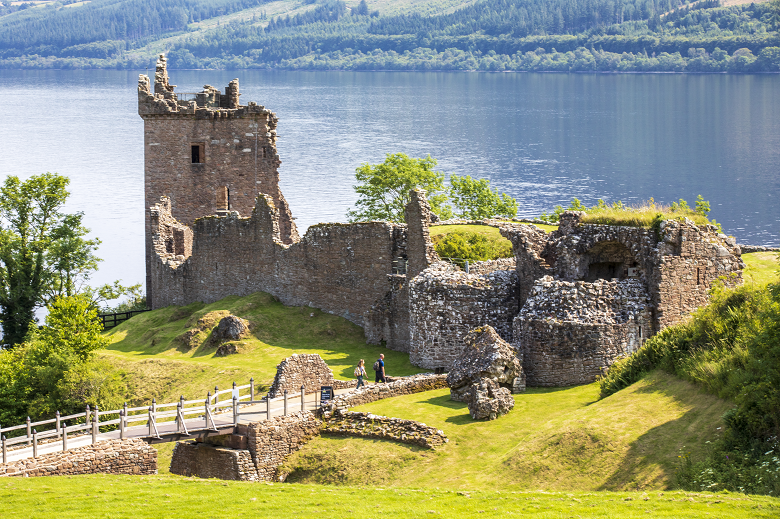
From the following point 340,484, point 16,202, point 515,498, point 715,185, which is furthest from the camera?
point 715,185

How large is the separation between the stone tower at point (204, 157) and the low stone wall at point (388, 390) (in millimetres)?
25953

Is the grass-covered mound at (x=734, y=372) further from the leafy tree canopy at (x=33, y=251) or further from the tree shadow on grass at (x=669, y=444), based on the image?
the leafy tree canopy at (x=33, y=251)

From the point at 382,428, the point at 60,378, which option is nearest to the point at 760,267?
the point at 382,428

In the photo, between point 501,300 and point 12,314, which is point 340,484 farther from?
point 12,314

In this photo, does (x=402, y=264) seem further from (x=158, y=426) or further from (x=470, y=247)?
(x=158, y=426)

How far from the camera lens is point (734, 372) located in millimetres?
26219

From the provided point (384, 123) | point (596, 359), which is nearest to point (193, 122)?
point (596, 359)

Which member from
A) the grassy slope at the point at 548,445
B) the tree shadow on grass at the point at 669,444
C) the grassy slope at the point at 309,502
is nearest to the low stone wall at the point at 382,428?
the grassy slope at the point at 548,445

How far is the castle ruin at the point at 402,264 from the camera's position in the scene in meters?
34.5

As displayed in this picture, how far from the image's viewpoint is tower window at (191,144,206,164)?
59.8 meters

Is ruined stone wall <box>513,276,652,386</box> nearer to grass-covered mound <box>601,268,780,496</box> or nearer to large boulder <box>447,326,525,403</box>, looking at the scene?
large boulder <box>447,326,525,403</box>

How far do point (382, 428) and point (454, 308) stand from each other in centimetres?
813

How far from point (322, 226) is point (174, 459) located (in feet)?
54.3

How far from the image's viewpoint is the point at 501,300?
38469mm
